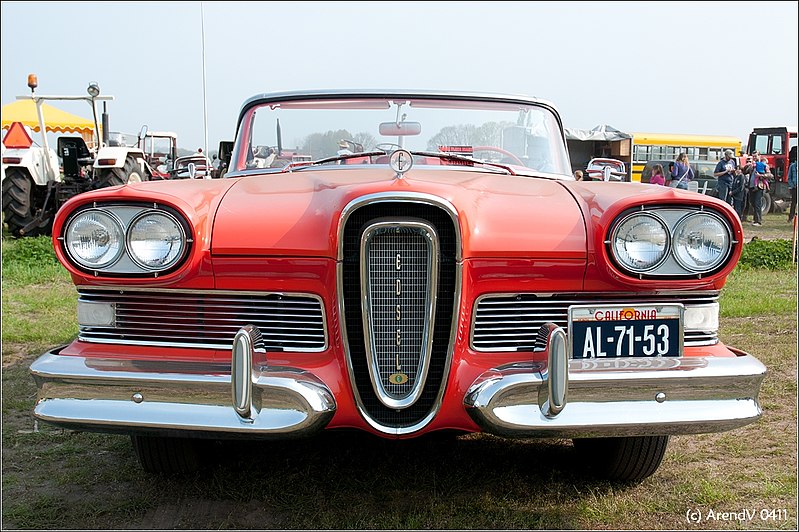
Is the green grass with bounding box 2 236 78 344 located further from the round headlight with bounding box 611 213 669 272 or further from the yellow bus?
the yellow bus

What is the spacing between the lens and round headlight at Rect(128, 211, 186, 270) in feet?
7.99

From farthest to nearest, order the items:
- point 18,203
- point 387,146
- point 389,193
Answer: point 18,203
point 387,146
point 389,193

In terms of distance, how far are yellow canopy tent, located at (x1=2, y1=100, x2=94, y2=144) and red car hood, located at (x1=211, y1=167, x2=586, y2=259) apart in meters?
17.4

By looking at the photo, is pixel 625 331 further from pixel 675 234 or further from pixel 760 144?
pixel 760 144

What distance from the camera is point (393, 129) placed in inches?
152

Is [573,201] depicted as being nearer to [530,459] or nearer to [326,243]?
[326,243]

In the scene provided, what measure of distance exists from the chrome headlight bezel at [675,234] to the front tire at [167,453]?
1.74 m

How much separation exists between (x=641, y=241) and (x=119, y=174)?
408 inches

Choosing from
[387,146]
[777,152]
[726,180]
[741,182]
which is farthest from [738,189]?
[387,146]

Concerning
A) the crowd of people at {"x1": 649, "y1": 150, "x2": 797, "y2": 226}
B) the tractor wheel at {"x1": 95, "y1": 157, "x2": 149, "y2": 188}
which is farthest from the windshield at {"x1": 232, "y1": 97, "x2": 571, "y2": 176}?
the crowd of people at {"x1": 649, "y1": 150, "x2": 797, "y2": 226}

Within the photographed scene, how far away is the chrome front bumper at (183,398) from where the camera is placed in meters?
2.33

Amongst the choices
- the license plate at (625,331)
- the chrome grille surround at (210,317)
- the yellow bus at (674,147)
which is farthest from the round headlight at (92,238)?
the yellow bus at (674,147)

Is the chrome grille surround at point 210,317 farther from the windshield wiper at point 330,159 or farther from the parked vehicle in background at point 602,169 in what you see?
the parked vehicle in background at point 602,169

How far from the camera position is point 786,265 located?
9242 mm
